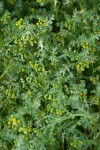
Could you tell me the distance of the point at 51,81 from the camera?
302 centimetres

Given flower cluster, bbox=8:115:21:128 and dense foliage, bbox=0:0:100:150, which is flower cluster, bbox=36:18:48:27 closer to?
dense foliage, bbox=0:0:100:150

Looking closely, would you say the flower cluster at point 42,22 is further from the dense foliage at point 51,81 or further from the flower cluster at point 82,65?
the flower cluster at point 82,65

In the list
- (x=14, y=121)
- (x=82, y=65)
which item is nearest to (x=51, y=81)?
(x=82, y=65)

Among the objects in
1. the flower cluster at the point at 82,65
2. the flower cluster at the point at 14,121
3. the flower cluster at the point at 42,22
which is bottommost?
the flower cluster at the point at 14,121

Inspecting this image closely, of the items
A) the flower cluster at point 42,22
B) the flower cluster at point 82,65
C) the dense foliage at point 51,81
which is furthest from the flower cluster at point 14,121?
the flower cluster at point 42,22

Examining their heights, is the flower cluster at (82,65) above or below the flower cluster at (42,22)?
below

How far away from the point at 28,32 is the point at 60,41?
45 cm

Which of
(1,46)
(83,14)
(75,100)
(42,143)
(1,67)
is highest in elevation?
(83,14)

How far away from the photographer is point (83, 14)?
331cm

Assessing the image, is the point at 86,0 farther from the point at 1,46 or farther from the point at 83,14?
the point at 1,46

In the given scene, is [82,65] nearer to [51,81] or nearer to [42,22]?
[51,81]

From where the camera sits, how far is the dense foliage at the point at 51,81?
277 cm

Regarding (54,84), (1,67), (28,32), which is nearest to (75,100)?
(54,84)

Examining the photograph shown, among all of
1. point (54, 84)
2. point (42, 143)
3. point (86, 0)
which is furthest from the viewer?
point (86, 0)
